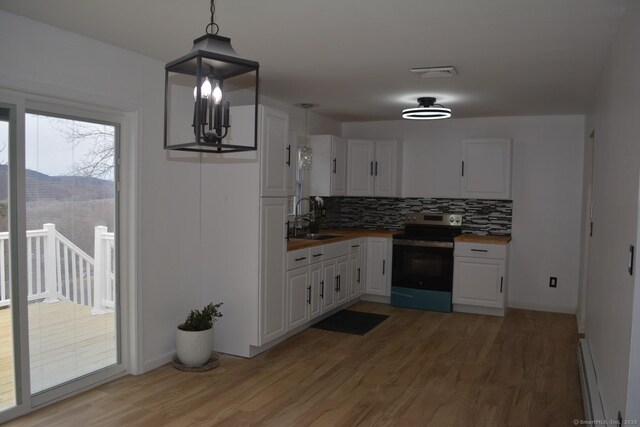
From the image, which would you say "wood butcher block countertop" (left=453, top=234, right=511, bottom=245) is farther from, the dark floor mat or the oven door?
the dark floor mat

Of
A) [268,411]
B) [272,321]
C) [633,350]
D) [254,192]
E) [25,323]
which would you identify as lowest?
[268,411]

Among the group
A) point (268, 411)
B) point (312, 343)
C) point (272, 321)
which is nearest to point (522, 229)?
point (312, 343)

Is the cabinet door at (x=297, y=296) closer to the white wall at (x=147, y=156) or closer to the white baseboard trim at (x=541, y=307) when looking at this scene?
the white wall at (x=147, y=156)

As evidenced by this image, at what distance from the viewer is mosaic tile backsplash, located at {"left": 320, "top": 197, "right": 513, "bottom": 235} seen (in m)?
6.05

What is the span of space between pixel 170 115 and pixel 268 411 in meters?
2.31

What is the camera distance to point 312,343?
450 cm

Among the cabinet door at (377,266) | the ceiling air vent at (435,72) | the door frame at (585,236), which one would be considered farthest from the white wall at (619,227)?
the cabinet door at (377,266)

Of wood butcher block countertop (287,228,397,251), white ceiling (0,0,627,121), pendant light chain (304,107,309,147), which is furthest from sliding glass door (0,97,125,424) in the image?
pendant light chain (304,107,309,147)

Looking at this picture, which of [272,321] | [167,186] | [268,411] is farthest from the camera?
[272,321]

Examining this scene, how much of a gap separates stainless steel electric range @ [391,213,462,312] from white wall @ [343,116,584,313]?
2.78ft

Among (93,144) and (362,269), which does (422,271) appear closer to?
(362,269)

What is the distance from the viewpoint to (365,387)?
354cm

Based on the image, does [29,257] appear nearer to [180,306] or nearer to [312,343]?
[180,306]

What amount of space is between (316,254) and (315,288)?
34 cm
